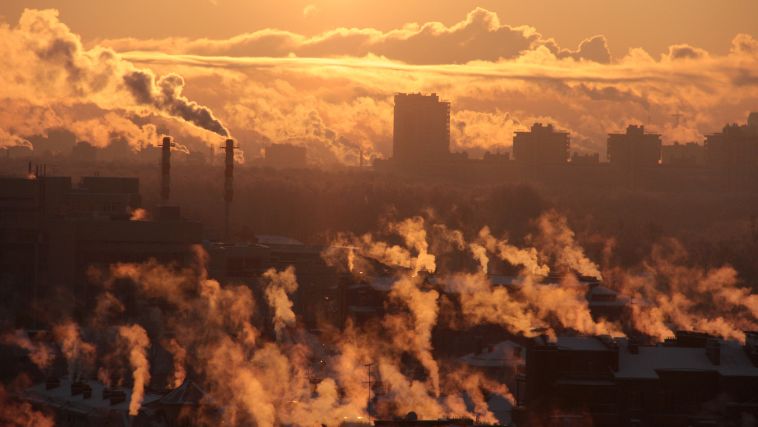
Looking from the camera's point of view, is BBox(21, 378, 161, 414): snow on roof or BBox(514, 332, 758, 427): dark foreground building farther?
BBox(514, 332, 758, 427): dark foreground building

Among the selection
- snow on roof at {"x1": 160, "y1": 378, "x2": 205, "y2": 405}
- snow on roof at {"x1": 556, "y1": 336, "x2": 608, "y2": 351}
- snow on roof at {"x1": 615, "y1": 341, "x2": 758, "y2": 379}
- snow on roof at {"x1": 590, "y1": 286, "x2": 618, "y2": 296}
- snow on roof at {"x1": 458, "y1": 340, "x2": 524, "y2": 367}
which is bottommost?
snow on roof at {"x1": 458, "y1": 340, "x2": 524, "y2": 367}

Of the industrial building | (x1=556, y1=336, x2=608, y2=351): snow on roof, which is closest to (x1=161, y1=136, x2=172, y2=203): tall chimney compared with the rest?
the industrial building

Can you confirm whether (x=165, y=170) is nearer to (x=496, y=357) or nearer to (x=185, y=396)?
(x=496, y=357)

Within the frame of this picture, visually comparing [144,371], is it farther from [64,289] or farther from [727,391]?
[64,289]

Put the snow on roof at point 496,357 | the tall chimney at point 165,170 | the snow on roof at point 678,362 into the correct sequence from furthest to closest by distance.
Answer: the tall chimney at point 165,170, the snow on roof at point 496,357, the snow on roof at point 678,362

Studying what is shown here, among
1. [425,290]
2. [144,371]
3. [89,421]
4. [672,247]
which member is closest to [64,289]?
[425,290]

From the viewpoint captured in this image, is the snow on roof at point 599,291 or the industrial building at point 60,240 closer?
the snow on roof at point 599,291

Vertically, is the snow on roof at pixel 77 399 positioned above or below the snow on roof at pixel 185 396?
below

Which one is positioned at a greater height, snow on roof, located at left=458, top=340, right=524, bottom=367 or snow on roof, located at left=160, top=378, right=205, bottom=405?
snow on roof, located at left=160, top=378, right=205, bottom=405

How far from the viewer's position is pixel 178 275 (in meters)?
94.9

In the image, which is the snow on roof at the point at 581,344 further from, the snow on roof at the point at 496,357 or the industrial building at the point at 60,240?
the industrial building at the point at 60,240

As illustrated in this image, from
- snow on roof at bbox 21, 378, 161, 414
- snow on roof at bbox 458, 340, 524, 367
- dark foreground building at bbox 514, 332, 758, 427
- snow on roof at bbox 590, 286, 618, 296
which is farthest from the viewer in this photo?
snow on roof at bbox 590, 286, 618, 296

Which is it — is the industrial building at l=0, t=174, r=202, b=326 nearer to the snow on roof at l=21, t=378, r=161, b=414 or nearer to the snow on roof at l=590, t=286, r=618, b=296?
the snow on roof at l=590, t=286, r=618, b=296

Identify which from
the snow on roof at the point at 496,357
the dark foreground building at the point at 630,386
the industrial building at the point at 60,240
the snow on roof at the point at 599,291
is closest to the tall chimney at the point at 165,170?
the industrial building at the point at 60,240
